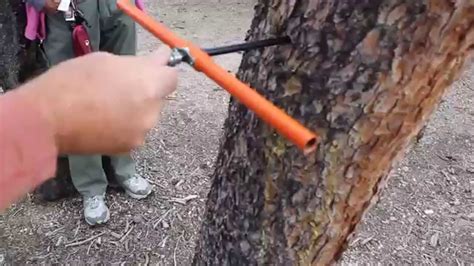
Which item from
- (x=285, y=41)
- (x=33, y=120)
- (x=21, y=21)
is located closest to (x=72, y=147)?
(x=33, y=120)

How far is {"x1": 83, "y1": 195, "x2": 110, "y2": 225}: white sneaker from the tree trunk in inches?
40.9

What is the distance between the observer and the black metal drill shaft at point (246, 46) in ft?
3.39

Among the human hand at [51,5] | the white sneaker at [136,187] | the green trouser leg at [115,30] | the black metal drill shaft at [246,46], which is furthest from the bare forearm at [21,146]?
the white sneaker at [136,187]

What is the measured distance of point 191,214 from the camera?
261 centimetres

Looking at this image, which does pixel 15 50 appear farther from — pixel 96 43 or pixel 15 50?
pixel 96 43

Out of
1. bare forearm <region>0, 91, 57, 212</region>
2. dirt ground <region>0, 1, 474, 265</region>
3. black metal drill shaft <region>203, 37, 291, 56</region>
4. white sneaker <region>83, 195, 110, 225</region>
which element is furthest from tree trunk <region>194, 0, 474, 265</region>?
white sneaker <region>83, 195, 110, 225</region>

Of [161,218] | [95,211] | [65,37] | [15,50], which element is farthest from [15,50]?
[161,218]

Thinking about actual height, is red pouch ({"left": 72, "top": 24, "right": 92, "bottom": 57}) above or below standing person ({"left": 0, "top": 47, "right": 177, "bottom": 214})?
below

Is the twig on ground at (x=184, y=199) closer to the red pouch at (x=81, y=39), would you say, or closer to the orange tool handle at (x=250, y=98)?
the red pouch at (x=81, y=39)

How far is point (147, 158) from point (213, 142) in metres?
0.32

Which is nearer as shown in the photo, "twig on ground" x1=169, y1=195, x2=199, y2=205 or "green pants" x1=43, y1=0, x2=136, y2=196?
"green pants" x1=43, y1=0, x2=136, y2=196

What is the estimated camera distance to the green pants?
7.42ft

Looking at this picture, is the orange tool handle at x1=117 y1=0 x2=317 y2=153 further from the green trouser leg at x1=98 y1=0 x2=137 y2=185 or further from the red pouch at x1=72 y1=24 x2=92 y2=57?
the green trouser leg at x1=98 y1=0 x2=137 y2=185

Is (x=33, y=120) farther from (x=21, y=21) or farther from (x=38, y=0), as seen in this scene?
(x=21, y=21)
